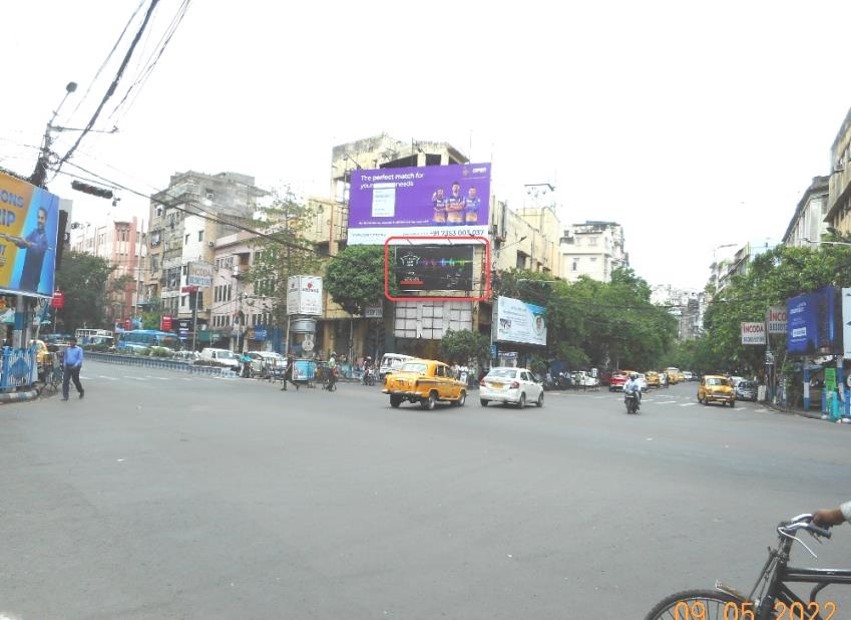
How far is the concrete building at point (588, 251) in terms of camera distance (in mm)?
95938

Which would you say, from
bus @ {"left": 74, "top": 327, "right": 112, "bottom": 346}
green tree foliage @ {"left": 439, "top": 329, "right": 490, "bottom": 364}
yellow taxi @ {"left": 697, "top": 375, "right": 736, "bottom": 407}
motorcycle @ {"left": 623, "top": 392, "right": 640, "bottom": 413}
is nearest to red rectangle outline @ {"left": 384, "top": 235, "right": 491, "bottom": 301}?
green tree foliage @ {"left": 439, "top": 329, "right": 490, "bottom": 364}

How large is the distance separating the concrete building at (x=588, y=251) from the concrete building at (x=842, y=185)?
46273mm

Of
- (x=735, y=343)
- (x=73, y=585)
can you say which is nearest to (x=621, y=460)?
(x=73, y=585)

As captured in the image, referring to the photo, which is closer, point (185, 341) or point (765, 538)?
point (765, 538)

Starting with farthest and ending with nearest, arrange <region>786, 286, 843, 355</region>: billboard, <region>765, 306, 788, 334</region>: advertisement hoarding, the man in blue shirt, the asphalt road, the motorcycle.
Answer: <region>765, 306, 788, 334</region>: advertisement hoarding < <region>786, 286, 843, 355</region>: billboard < the motorcycle < the man in blue shirt < the asphalt road

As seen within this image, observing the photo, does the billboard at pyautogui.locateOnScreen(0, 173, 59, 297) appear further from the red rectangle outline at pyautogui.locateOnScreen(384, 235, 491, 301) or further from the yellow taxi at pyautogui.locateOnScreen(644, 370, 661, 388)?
the yellow taxi at pyautogui.locateOnScreen(644, 370, 661, 388)

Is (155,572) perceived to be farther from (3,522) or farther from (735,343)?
(735,343)

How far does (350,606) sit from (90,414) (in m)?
13.2

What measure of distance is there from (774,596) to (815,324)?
30.8m

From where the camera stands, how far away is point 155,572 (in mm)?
5012

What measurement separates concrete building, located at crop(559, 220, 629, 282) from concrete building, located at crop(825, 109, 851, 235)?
46273 millimetres

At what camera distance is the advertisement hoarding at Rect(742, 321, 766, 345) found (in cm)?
3881

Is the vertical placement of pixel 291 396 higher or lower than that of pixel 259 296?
lower

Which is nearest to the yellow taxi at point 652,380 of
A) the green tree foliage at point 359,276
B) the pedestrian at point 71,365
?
the green tree foliage at point 359,276
